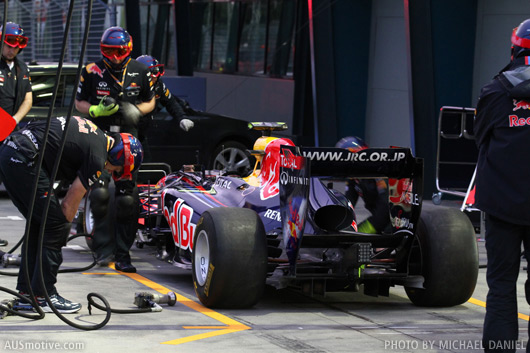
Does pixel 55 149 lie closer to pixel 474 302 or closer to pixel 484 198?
pixel 484 198

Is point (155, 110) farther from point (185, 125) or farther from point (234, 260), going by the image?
point (234, 260)

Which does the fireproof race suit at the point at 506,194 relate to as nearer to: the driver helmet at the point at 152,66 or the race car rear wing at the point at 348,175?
the race car rear wing at the point at 348,175

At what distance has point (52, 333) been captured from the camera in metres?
7.08

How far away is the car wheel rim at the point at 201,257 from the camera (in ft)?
27.4

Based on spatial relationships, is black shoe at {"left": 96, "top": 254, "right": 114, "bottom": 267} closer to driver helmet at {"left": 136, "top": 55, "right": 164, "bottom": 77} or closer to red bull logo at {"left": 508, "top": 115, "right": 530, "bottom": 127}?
driver helmet at {"left": 136, "top": 55, "right": 164, "bottom": 77}

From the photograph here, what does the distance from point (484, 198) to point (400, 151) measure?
7.00 feet

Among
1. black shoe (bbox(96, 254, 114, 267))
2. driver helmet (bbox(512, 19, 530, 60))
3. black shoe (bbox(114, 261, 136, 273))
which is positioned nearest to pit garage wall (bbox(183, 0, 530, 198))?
black shoe (bbox(96, 254, 114, 267))

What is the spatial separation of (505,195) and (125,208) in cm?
444

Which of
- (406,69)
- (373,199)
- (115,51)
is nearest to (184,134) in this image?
(406,69)

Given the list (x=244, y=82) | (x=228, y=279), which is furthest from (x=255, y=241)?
(x=244, y=82)

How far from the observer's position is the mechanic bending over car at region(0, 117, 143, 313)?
7.46m

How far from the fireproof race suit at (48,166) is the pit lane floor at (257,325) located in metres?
0.50

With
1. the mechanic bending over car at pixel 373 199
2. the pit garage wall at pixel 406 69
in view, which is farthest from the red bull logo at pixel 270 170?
the pit garage wall at pixel 406 69

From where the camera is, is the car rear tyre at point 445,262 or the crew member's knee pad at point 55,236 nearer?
the crew member's knee pad at point 55,236
